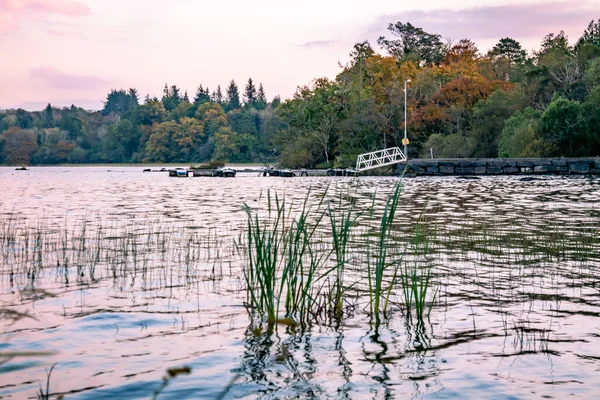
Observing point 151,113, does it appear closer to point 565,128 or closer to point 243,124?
point 243,124

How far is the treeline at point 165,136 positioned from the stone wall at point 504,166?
221 feet

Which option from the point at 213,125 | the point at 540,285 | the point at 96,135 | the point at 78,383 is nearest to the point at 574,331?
the point at 540,285

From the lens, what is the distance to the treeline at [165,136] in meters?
143

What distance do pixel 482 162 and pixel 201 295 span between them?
53158 mm

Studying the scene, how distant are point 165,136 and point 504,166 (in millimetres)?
106157

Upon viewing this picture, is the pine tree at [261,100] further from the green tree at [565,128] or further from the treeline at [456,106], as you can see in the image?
the green tree at [565,128]

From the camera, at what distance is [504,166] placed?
5872 centimetres

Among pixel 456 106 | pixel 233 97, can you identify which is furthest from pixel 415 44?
pixel 233 97

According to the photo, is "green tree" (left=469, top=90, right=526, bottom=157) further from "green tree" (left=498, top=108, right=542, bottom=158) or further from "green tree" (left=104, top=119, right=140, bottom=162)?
"green tree" (left=104, top=119, right=140, bottom=162)

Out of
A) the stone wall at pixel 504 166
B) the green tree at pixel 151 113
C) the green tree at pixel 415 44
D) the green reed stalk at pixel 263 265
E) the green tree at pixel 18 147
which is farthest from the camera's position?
the green tree at pixel 151 113

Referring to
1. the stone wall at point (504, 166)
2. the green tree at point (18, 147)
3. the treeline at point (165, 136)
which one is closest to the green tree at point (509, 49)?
the treeline at point (165, 136)

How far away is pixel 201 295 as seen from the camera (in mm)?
10414

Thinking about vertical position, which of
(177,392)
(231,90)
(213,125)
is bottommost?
(177,392)

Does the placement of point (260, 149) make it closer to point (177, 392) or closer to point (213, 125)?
point (213, 125)
